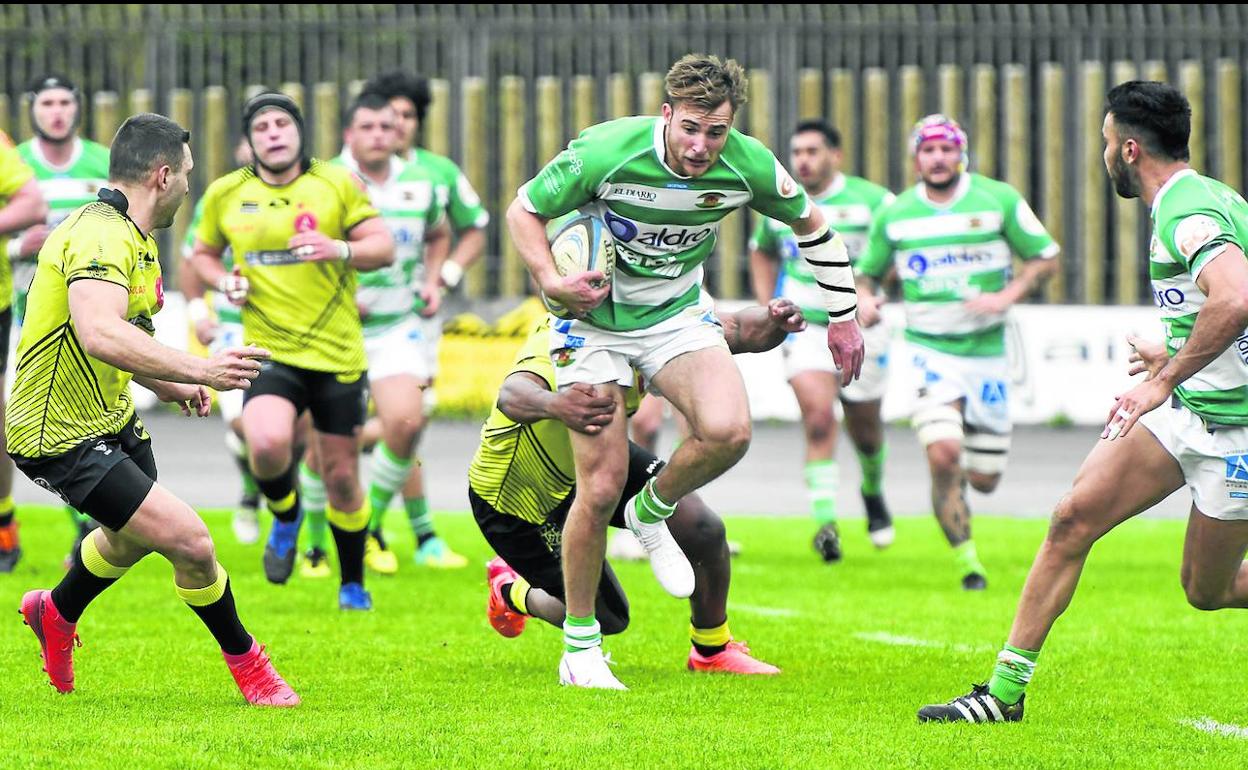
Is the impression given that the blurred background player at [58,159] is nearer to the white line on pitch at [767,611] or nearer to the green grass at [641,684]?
the green grass at [641,684]

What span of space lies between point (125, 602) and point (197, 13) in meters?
13.9

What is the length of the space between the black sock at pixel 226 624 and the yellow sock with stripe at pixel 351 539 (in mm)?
2615

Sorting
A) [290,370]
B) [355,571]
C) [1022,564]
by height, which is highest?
[290,370]

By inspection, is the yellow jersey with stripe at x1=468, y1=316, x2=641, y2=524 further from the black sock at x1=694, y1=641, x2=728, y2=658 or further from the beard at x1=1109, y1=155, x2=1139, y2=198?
the beard at x1=1109, y1=155, x2=1139, y2=198

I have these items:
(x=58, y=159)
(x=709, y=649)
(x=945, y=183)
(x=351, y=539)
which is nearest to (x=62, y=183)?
(x=58, y=159)

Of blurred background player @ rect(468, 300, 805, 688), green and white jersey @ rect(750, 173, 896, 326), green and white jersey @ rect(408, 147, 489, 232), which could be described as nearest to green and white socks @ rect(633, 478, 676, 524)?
blurred background player @ rect(468, 300, 805, 688)

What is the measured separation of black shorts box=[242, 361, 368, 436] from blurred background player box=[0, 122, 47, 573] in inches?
57.6

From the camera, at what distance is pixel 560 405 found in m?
6.52

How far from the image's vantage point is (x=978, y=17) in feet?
68.0

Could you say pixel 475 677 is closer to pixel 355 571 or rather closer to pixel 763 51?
pixel 355 571

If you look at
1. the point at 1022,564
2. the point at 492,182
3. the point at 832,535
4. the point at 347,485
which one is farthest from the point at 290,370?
the point at 492,182

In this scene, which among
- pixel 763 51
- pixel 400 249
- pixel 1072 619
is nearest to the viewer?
pixel 1072 619

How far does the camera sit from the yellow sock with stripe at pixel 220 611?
6102mm

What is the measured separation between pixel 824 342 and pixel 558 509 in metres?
4.52
